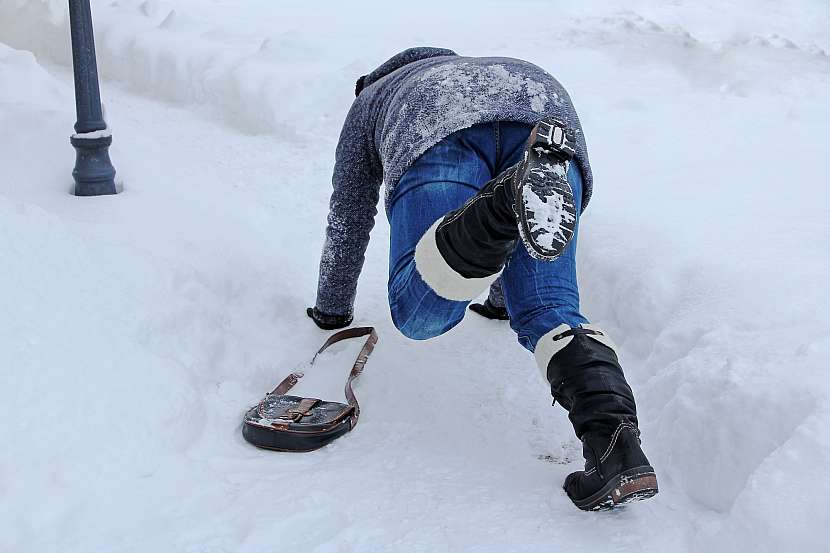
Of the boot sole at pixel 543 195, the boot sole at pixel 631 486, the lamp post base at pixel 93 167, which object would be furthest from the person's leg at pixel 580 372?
the lamp post base at pixel 93 167

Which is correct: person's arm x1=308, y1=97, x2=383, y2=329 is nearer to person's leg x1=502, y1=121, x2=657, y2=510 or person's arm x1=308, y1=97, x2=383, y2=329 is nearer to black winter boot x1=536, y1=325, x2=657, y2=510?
person's leg x1=502, y1=121, x2=657, y2=510

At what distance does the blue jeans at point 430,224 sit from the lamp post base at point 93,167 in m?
1.51

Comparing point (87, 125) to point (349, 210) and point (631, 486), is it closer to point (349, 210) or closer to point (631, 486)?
point (349, 210)

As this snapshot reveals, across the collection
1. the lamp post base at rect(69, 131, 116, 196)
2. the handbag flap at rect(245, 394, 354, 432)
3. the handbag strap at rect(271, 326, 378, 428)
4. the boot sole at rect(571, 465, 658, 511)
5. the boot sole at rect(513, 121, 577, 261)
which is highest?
the boot sole at rect(513, 121, 577, 261)

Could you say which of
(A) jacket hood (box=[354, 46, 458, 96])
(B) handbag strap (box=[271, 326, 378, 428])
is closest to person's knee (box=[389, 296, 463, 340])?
(B) handbag strap (box=[271, 326, 378, 428])

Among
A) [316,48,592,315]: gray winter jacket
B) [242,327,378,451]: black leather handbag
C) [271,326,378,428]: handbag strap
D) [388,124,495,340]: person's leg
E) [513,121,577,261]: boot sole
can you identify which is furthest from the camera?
[271,326,378,428]: handbag strap

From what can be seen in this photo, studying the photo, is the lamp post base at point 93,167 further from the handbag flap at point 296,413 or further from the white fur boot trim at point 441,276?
the white fur boot trim at point 441,276

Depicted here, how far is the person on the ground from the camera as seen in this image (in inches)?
58.3

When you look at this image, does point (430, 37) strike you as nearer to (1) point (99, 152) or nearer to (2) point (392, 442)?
(1) point (99, 152)

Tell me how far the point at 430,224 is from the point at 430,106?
11.7 inches

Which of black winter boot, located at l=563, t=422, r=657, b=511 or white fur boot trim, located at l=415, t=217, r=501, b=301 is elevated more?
white fur boot trim, located at l=415, t=217, r=501, b=301

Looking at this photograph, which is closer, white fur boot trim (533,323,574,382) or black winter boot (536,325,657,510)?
black winter boot (536,325,657,510)

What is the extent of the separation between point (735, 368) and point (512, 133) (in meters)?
0.73

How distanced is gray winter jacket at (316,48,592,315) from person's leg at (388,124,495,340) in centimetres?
4
